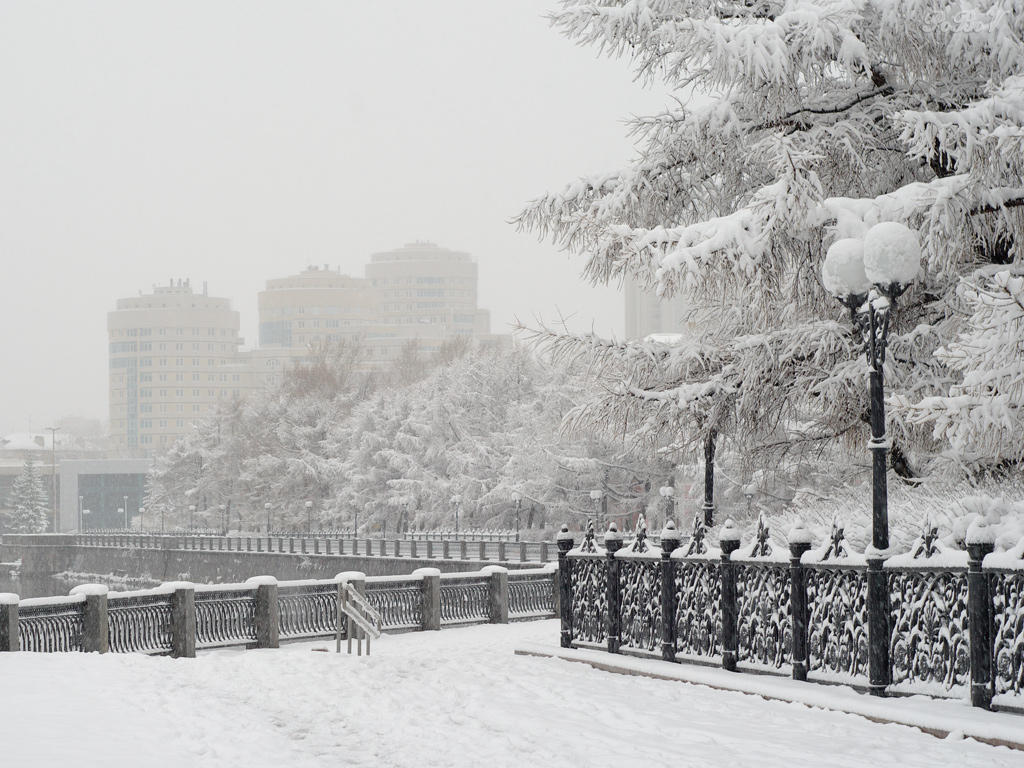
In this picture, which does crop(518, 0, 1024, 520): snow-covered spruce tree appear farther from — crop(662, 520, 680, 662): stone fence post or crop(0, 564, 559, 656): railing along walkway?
crop(0, 564, 559, 656): railing along walkway

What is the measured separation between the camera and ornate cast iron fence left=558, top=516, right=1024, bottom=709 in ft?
27.9

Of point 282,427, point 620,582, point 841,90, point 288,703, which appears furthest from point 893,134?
point 282,427

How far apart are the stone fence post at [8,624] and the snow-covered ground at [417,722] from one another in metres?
3.61

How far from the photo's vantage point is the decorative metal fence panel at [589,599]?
13.0 metres

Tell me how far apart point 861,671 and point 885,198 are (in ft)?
17.7

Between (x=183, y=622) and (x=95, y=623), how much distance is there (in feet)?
4.93

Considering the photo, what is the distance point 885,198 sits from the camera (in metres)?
12.5

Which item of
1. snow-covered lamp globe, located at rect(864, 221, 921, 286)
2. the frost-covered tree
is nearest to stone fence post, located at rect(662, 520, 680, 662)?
the frost-covered tree

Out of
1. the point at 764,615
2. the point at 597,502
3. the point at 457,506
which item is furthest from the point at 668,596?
the point at 457,506

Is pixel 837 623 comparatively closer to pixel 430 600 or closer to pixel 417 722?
pixel 417 722

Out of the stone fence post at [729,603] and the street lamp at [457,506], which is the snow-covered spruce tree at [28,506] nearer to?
the street lamp at [457,506]

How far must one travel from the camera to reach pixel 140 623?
693 inches

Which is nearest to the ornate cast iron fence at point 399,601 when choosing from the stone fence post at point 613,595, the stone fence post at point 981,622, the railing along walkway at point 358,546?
the stone fence post at point 613,595

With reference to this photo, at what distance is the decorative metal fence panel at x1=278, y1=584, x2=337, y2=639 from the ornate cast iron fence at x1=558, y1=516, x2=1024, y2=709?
8352mm
